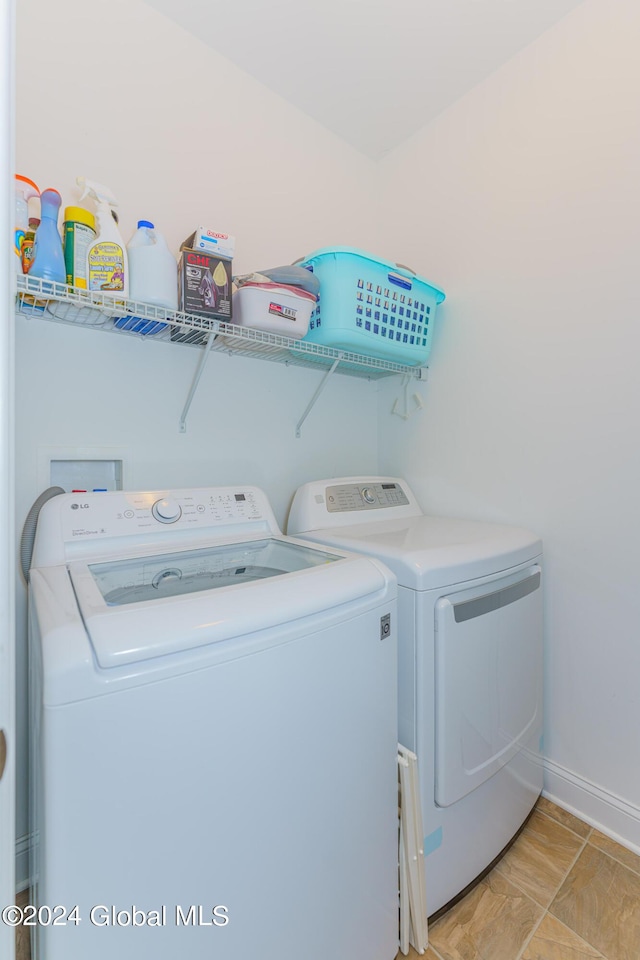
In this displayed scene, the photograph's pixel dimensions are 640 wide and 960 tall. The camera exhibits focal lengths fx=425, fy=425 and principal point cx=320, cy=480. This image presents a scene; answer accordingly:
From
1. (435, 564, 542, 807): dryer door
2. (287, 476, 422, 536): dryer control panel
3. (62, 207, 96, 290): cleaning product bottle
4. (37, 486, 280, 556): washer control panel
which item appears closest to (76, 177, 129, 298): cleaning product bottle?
(62, 207, 96, 290): cleaning product bottle

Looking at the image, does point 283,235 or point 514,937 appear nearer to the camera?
point 514,937

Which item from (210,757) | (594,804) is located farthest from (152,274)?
(594,804)

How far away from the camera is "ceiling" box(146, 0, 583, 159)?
1.56 m

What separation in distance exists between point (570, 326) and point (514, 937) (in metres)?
1.90

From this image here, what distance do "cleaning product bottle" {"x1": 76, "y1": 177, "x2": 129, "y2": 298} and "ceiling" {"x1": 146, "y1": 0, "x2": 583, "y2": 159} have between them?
1098 mm

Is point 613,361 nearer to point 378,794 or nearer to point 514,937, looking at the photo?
point 378,794

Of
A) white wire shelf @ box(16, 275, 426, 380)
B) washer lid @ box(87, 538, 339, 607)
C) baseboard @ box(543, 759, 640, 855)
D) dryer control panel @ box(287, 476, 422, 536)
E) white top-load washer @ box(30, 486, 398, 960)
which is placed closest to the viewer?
white top-load washer @ box(30, 486, 398, 960)

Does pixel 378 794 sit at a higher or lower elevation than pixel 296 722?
lower

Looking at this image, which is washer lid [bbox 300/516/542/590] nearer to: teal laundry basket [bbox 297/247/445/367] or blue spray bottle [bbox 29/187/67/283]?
teal laundry basket [bbox 297/247/445/367]

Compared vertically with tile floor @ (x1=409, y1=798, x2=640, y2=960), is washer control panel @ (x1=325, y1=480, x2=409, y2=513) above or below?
above

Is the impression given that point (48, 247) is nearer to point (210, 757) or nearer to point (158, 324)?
point (158, 324)

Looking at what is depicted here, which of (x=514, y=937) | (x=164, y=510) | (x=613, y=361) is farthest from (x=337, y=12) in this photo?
(x=514, y=937)

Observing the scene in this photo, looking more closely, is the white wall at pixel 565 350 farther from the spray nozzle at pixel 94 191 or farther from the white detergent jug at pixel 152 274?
the spray nozzle at pixel 94 191

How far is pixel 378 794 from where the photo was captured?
1.02m
